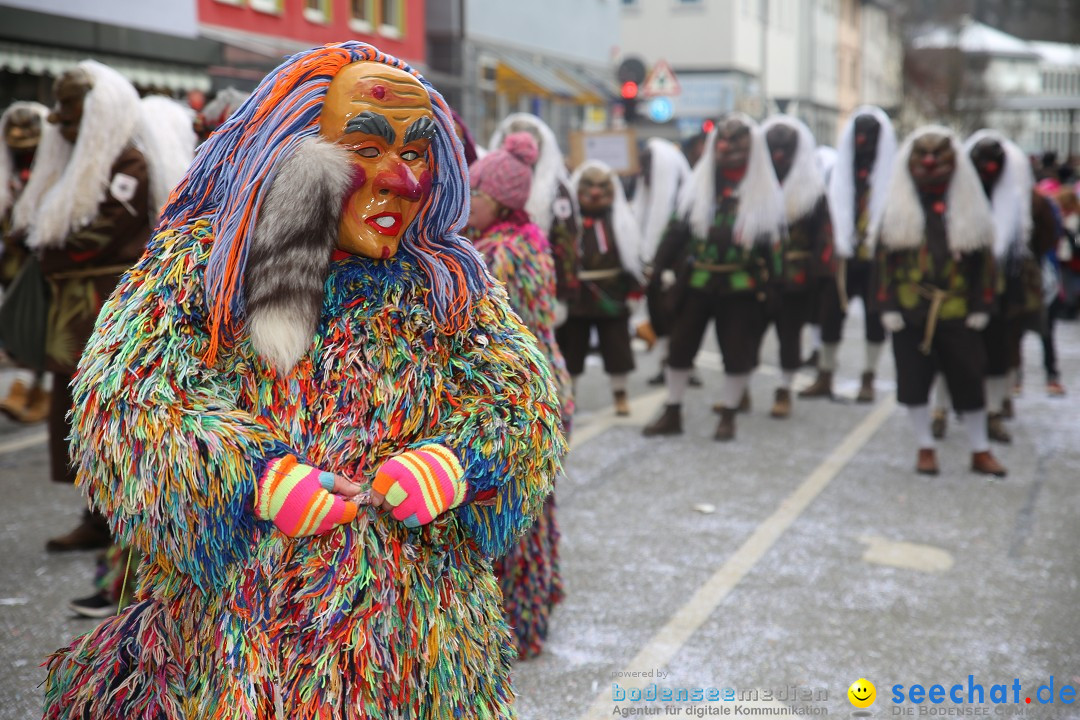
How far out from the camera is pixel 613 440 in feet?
24.0

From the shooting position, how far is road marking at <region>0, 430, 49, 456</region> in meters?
6.78

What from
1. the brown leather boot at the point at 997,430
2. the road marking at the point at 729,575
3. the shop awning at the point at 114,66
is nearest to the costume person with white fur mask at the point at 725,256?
the road marking at the point at 729,575

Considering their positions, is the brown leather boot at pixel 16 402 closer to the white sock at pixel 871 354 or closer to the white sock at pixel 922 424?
the white sock at pixel 922 424

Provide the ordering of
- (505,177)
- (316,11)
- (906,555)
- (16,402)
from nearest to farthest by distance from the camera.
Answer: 1. (505,177)
2. (906,555)
3. (16,402)
4. (316,11)

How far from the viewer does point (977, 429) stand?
645 cm

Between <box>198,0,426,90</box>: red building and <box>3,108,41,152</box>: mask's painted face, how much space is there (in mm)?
8543

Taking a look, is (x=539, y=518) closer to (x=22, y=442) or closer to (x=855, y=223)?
(x=22, y=442)

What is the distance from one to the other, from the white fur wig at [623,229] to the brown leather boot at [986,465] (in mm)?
2561

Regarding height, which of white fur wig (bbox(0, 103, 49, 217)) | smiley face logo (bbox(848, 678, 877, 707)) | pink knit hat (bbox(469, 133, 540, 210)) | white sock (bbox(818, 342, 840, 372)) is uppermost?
white fur wig (bbox(0, 103, 49, 217))

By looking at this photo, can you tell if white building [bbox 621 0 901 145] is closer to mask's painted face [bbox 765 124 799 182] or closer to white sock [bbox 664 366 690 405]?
mask's painted face [bbox 765 124 799 182]

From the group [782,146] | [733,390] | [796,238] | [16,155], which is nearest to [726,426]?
[733,390]

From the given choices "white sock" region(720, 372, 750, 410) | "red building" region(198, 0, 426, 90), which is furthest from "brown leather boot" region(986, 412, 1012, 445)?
"red building" region(198, 0, 426, 90)

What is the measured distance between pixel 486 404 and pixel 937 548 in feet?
12.3

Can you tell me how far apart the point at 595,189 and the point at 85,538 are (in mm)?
4153
